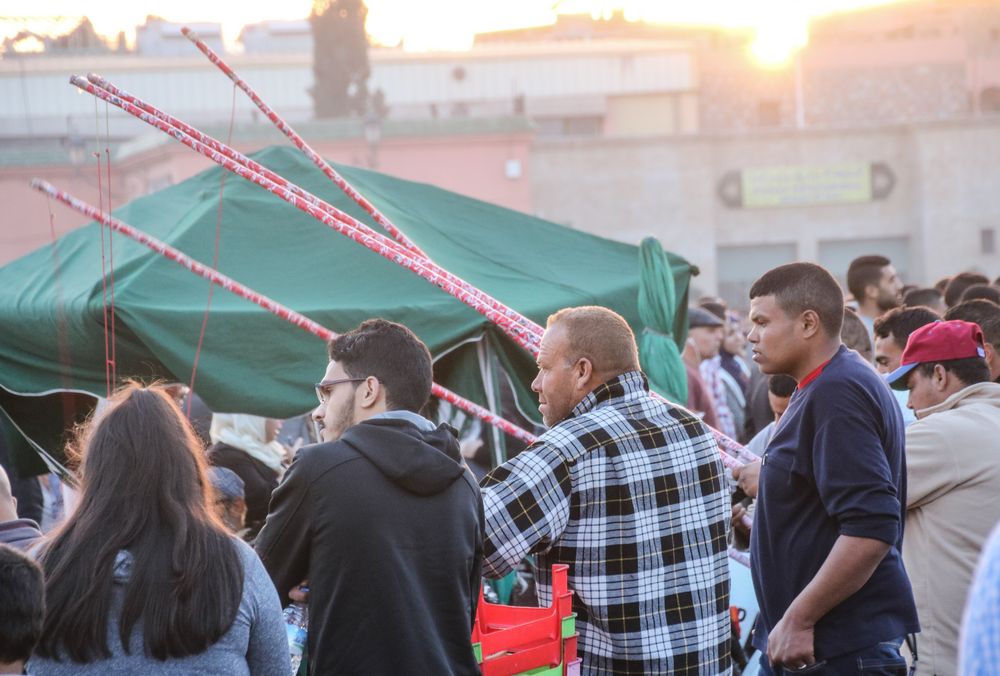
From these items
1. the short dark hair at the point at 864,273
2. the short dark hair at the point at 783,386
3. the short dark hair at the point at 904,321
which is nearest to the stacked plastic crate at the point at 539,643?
the short dark hair at the point at 783,386

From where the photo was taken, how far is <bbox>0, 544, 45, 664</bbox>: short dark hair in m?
2.41

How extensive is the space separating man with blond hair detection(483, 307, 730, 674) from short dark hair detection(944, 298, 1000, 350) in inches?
73.2

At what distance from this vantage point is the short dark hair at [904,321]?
550 centimetres

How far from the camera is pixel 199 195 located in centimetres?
712

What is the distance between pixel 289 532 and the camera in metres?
3.06

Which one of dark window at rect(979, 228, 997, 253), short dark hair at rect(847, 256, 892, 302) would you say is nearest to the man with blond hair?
short dark hair at rect(847, 256, 892, 302)

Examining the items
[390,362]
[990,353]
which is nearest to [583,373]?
[390,362]

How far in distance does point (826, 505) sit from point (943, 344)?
116 cm

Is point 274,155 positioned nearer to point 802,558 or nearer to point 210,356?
point 210,356

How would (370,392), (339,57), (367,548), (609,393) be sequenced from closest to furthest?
(367,548) → (370,392) → (609,393) → (339,57)

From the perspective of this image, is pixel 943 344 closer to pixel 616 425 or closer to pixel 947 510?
pixel 947 510

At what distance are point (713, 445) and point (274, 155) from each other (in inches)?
167

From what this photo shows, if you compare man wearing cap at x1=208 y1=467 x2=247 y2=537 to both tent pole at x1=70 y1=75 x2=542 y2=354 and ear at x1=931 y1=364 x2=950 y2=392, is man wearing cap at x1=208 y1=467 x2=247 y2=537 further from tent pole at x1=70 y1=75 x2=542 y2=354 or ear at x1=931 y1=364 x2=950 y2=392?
ear at x1=931 y1=364 x2=950 y2=392

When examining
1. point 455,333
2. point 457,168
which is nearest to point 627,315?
point 455,333
